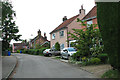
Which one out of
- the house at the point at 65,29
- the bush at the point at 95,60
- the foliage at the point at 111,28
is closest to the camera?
the foliage at the point at 111,28

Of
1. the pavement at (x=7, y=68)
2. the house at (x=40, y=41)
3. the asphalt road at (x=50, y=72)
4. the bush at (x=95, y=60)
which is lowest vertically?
the asphalt road at (x=50, y=72)

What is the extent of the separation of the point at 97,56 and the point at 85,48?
1834mm

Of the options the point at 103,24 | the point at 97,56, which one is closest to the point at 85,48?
the point at 97,56

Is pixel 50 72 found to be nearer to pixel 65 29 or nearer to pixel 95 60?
pixel 95 60

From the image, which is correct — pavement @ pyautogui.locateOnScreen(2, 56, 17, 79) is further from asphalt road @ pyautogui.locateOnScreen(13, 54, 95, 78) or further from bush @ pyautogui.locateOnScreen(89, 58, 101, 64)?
bush @ pyautogui.locateOnScreen(89, 58, 101, 64)

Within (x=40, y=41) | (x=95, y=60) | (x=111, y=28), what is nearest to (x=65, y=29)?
(x=95, y=60)

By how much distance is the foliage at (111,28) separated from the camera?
22.5 ft

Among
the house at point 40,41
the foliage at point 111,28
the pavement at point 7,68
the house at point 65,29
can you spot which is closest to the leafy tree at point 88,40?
the foliage at point 111,28

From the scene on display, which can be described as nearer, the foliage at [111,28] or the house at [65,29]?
the foliage at [111,28]

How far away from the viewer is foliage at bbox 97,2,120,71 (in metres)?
6.85

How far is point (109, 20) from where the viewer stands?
23.7 ft

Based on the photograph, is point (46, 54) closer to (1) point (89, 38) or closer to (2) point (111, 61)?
(1) point (89, 38)

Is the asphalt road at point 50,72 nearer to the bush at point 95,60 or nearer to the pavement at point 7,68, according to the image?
the pavement at point 7,68

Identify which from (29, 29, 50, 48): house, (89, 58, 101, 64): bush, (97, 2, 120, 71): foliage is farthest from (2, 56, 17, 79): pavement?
(29, 29, 50, 48): house
